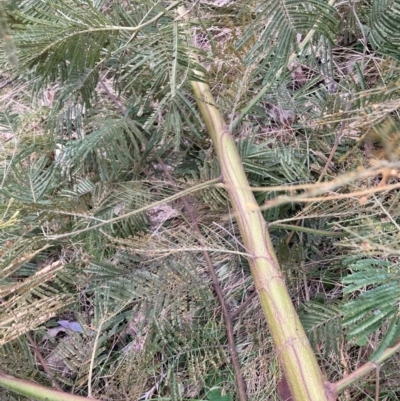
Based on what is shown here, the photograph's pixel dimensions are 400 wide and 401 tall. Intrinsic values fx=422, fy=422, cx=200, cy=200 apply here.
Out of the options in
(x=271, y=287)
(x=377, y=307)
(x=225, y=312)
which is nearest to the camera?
(x=377, y=307)

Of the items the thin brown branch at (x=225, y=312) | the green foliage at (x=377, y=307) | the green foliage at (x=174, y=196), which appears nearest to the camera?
the green foliage at (x=377, y=307)

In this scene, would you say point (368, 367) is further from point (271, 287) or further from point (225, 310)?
point (225, 310)

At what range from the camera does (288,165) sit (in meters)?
0.96

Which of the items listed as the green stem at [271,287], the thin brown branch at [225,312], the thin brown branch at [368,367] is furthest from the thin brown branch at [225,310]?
the thin brown branch at [368,367]

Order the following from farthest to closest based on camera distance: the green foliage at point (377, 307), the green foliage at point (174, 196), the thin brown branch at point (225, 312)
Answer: the thin brown branch at point (225, 312) < the green foliage at point (174, 196) < the green foliage at point (377, 307)

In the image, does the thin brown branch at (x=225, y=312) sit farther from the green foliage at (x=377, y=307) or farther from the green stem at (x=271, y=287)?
the green foliage at (x=377, y=307)

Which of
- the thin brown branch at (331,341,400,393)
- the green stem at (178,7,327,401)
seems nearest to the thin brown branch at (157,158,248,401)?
the green stem at (178,7,327,401)

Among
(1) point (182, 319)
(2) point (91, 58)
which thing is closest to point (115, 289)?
(1) point (182, 319)

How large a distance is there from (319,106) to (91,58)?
2.00ft

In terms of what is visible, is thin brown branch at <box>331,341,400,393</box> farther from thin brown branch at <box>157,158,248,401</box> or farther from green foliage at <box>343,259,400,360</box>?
thin brown branch at <box>157,158,248,401</box>

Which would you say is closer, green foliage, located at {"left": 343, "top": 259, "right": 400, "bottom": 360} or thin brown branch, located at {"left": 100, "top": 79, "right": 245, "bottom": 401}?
green foliage, located at {"left": 343, "top": 259, "right": 400, "bottom": 360}

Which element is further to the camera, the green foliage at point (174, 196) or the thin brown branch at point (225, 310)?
the thin brown branch at point (225, 310)

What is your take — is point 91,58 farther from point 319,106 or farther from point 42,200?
point 319,106

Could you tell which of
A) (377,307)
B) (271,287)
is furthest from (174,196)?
(377,307)
